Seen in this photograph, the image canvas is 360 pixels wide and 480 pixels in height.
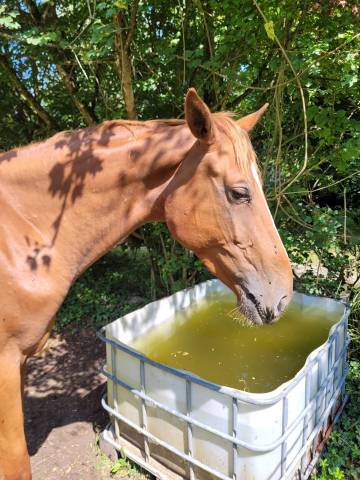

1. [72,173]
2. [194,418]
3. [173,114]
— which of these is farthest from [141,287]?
[72,173]

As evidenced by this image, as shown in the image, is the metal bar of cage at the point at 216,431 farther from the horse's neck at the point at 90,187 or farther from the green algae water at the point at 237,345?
the horse's neck at the point at 90,187

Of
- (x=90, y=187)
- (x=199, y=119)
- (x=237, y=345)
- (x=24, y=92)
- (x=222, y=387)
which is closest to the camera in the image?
(x=199, y=119)

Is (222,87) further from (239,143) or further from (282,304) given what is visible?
(282,304)

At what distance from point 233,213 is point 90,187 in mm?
655

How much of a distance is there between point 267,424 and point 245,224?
0.98 meters

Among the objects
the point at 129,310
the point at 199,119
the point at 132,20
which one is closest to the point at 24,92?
the point at 132,20

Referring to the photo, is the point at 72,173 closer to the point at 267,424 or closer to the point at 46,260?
the point at 46,260

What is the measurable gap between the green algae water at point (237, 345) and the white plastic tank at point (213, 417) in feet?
0.72

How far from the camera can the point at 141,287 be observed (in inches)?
199

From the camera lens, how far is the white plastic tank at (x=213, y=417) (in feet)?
5.55

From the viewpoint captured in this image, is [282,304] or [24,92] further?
[24,92]

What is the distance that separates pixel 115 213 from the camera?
5.32 feet

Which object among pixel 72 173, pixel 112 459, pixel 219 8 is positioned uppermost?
pixel 219 8

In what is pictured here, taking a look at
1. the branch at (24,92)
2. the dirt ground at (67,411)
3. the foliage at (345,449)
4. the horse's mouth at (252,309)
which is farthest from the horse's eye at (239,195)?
the branch at (24,92)
